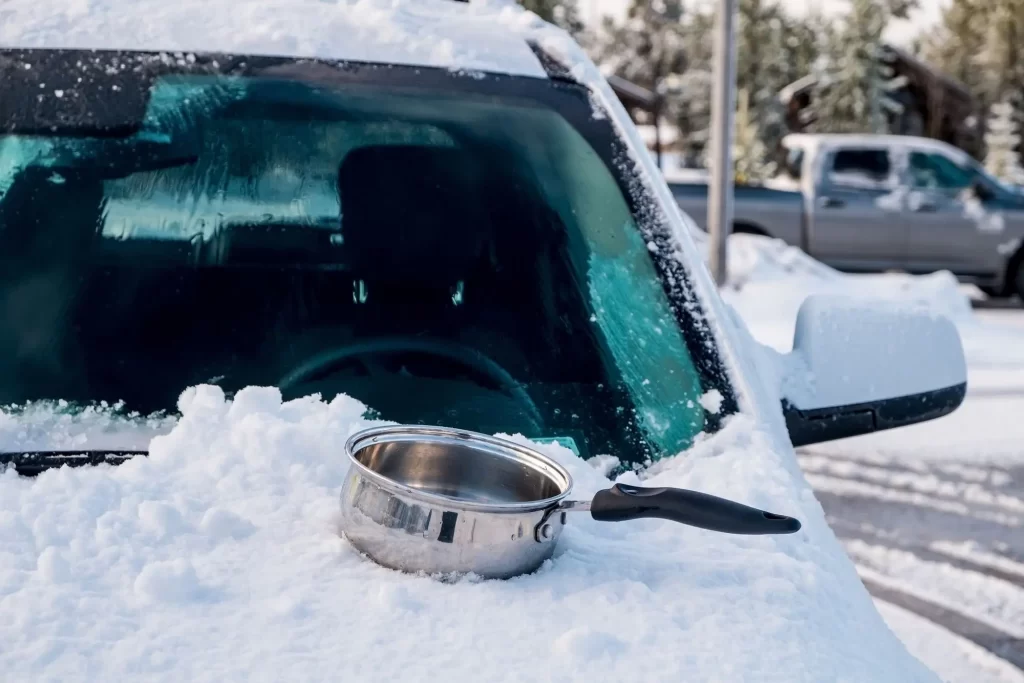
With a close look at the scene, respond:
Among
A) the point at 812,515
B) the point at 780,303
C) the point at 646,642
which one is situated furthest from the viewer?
the point at 780,303

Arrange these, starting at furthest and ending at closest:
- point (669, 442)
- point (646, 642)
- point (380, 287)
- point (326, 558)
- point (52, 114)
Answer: point (380, 287) < point (52, 114) < point (669, 442) < point (326, 558) < point (646, 642)

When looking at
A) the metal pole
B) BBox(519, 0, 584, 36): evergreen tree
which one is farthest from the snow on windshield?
BBox(519, 0, 584, 36): evergreen tree

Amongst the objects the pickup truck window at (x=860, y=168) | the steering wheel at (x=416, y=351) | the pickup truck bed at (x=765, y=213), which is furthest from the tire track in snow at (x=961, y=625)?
the pickup truck window at (x=860, y=168)

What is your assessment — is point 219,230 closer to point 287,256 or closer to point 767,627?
point 287,256

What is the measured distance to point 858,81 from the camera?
110 feet

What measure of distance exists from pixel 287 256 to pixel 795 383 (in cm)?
90

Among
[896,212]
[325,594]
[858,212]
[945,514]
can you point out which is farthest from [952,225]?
[325,594]

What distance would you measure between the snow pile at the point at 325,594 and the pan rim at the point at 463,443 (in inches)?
2.9

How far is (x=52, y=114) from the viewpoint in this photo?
5.72 ft

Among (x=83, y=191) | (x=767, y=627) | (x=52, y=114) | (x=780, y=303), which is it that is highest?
(x=52, y=114)

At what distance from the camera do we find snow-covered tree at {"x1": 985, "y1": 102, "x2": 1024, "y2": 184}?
2875 cm

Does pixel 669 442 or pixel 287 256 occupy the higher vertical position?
pixel 287 256

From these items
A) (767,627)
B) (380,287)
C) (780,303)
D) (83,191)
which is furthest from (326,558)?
(780,303)

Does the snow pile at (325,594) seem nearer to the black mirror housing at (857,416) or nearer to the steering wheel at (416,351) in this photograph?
the steering wheel at (416,351)
